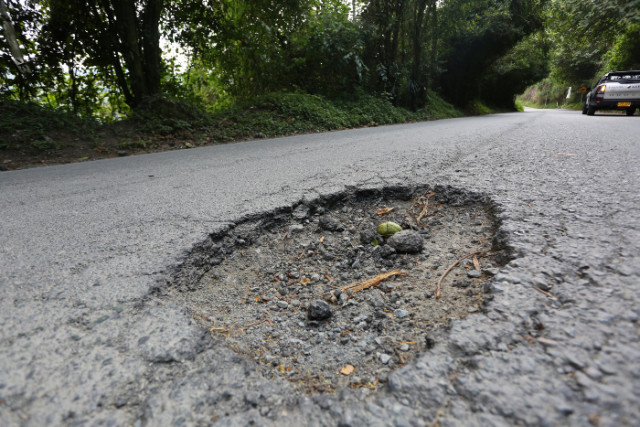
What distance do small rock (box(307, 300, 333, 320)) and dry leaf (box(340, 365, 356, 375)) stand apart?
277mm

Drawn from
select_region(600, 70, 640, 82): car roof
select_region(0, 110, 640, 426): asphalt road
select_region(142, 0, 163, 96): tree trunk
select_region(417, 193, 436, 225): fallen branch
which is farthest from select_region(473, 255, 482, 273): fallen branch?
select_region(600, 70, 640, 82): car roof

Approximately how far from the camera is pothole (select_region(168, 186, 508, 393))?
1.01 metres

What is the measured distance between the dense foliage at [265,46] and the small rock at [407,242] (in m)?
5.68

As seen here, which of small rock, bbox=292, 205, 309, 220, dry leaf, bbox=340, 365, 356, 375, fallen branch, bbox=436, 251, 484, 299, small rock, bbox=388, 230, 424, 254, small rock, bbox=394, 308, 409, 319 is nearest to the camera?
dry leaf, bbox=340, 365, 356, 375

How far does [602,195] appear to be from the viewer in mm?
1792

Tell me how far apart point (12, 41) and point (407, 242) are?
7.08 metres

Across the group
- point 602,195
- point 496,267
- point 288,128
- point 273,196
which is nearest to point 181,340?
point 496,267

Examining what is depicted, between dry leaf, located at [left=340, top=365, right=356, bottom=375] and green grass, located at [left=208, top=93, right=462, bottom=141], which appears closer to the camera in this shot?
dry leaf, located at [left=340, top=365, right=356, bottom=375]

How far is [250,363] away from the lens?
922mm

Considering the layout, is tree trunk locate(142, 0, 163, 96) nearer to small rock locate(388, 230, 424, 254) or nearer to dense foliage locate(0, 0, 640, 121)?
dense foliage locate(0, 0, 640, 121)

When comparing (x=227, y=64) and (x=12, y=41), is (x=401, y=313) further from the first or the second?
(x=227, y=64)

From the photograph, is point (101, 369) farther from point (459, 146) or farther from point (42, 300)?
point (459, 146)

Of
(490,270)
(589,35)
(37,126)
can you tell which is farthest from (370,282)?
(589,35)

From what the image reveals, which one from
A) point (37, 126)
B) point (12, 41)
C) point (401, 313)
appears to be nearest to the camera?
point (401, 313)
